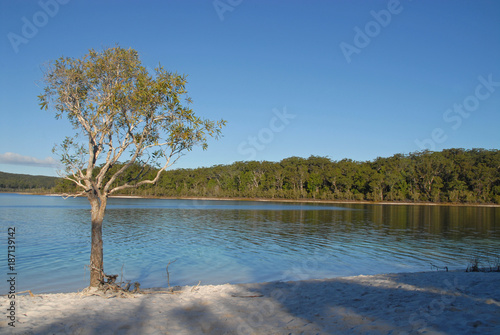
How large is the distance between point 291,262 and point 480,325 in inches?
447

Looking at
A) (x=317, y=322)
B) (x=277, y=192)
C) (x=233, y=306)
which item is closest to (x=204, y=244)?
(x=233, y=306)

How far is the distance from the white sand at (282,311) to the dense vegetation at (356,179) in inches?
3469

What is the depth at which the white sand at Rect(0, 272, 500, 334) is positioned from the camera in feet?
21.3

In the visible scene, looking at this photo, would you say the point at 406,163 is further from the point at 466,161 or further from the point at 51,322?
the point at 51,322

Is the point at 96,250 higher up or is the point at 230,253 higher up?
the point at 96,250

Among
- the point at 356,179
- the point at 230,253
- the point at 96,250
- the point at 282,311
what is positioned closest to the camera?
the point at 282,311

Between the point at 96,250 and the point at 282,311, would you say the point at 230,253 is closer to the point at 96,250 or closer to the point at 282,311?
the point at 96,250

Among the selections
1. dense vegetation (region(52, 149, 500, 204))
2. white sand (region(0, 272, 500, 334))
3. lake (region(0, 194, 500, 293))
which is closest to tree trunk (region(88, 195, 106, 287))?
white sand (region(0, 272, 500, 334))

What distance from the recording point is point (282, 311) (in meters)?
7.96

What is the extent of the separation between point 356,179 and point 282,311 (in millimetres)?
97814

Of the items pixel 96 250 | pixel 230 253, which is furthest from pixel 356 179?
pixel 96 250

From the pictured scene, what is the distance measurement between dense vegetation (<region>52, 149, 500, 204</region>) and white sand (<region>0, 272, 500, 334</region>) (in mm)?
88108

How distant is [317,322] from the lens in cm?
693

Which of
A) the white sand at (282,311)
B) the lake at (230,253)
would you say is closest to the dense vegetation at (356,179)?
the lake at (230,253)
